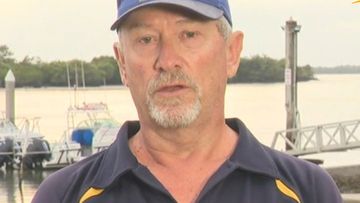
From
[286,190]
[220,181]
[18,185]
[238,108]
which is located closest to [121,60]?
[220,181]

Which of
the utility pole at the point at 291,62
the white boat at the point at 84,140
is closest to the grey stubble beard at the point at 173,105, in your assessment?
the utility pole at the point at 291,62

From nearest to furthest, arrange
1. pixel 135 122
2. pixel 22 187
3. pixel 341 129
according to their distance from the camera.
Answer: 1. pixel 135 122
2. pixel 341 129
3. pixel 22 187

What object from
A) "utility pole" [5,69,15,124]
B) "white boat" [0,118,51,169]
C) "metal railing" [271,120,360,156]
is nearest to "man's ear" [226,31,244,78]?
"metal railing" [271,120,360,156]

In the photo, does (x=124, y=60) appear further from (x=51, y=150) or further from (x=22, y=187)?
(x=51, y=150)

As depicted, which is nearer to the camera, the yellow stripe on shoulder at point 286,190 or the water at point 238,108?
the yellow stripe on shoulder at point 286,190

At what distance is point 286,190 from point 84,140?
33964mm

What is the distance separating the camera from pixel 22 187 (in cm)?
2884

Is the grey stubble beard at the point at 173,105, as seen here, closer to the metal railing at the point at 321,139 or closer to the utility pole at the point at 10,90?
the metal railing at the point at 321,139

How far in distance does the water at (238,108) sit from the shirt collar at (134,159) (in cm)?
994

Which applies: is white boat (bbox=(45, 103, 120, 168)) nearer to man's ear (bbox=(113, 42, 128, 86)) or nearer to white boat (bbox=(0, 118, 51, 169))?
white boat (bbox=(0, 118, 51, 169))

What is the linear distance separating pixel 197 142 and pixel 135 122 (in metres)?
0.28

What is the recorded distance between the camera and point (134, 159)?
284cm

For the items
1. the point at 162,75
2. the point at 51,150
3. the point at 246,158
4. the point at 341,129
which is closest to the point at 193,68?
the point at 162,75

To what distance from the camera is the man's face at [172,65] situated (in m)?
2.70
